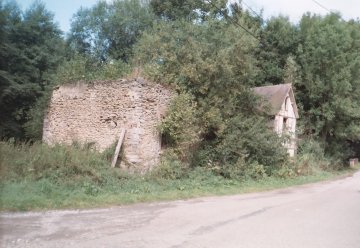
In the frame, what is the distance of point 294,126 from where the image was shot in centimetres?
3000

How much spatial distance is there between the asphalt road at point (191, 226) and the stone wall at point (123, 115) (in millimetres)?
4637

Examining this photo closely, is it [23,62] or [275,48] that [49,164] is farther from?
[275,48]

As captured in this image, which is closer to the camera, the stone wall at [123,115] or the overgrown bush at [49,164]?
the overgrown bush at [49,164]

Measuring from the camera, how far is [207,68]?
18.1m

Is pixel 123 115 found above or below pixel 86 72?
below

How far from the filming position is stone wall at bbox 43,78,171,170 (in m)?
16.8

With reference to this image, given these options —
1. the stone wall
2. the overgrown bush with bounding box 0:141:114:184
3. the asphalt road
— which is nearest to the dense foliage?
the stone wall

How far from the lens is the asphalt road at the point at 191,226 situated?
24.9 ft

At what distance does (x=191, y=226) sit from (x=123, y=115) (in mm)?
8855

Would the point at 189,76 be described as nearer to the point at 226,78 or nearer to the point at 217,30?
the point at 226,78

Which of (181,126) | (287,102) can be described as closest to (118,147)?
(181,126)

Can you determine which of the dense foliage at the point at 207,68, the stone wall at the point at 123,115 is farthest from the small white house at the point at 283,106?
the stone wall at the point at 123,115

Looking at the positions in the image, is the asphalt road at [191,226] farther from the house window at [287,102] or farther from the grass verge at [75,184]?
the house window at [287,102]

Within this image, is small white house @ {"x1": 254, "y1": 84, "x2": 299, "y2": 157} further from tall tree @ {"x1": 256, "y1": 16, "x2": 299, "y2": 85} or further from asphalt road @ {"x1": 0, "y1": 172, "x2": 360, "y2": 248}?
asphalt road @ {"x1": 0, "y1": 172, "x2": 360, "y2": 248}
